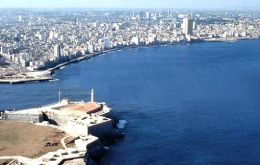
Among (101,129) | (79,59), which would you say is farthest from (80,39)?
(101,129)

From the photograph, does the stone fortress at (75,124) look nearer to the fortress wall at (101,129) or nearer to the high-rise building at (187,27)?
the fortress wall at (101,129)

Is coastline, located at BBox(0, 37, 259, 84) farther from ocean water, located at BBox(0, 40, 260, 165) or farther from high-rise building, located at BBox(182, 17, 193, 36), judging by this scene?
high-rise building, located at BBox(182, 17, 193, 36)

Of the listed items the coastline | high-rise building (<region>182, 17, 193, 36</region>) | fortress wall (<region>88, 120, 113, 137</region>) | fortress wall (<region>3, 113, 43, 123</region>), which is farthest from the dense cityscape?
fortress wall (<region>88, 120, 113, 137</region>)

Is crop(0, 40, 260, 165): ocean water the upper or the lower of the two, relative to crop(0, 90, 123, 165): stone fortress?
lower

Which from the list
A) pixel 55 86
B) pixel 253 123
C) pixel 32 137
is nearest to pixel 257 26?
pixel 55 86

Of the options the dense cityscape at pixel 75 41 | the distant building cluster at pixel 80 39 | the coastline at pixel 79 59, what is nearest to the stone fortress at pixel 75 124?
the coastline at pixel 79 59

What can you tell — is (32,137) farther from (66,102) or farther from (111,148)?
(66,102)

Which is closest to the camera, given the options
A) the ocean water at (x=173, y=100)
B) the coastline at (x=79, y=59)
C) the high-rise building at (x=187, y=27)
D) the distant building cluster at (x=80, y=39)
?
the ocean water at (x=173, y=100)

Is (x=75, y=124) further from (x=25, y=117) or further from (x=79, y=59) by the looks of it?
(x=79, y=59)
